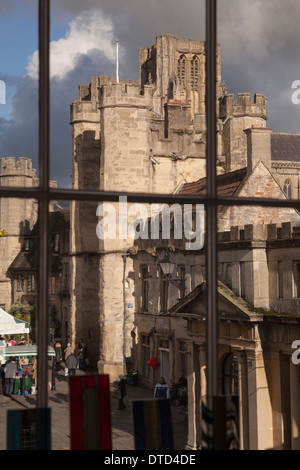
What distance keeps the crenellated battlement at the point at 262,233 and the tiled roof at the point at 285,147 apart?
19230 millimetres

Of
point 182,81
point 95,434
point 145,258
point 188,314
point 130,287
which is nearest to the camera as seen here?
point 95,434

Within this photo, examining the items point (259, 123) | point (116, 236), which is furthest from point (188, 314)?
point (259, 123)

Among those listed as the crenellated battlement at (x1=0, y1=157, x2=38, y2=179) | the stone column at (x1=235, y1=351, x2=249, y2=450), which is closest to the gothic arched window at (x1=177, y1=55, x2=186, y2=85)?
the stone column at (x1=235, y1=351, x2=249, y2=450)

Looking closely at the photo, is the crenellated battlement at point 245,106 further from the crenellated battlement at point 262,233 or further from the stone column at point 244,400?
the stone column at point 244,400

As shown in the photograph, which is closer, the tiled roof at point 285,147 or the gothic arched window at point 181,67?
the tiled roof at point 285,147

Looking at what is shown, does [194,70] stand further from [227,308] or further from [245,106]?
[227,308]

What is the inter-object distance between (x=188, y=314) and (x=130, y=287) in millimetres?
12549

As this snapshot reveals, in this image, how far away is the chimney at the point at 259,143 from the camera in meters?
24.0

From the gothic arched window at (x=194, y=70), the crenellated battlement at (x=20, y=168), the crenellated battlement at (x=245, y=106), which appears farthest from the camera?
the gothic arched window at (x=194, y=70)

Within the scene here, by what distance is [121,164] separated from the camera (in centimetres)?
3362

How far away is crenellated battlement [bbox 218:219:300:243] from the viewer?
17.0m

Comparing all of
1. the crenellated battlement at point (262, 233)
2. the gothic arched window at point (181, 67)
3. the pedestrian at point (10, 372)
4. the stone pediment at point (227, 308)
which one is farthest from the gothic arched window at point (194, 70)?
the pedestrian at point (10, 372)

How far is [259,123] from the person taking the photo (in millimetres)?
33438
